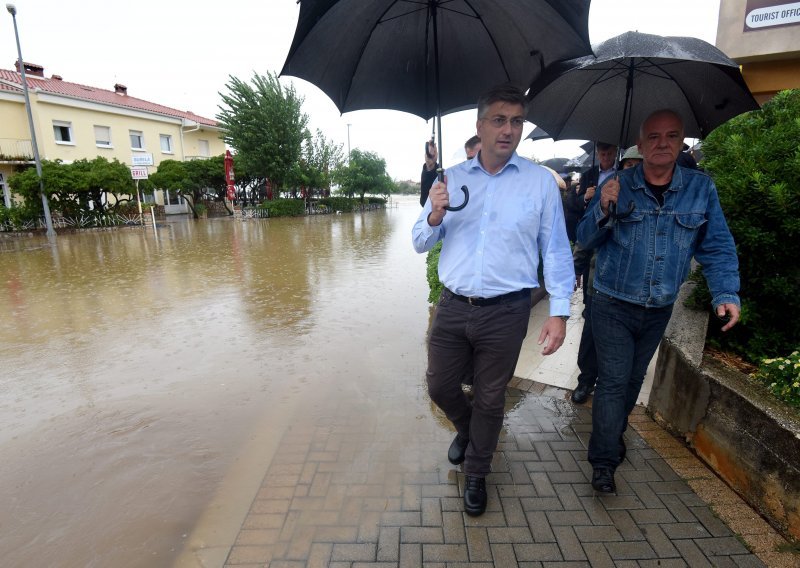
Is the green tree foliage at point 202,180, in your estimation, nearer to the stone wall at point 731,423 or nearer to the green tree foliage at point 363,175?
the green tree foliage at point 363,175

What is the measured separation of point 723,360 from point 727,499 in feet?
3.19

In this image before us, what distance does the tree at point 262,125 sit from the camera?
88.7ft

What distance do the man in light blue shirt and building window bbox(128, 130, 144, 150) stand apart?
31.4 meters

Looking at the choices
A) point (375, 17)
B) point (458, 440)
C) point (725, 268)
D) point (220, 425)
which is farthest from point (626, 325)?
point (220, 425)

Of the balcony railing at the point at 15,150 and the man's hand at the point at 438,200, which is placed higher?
the balcony railing at the point at 15,150

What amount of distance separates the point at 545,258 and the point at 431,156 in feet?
2.58

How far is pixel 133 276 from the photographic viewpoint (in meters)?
9.25

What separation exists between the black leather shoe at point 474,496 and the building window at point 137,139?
104 ft

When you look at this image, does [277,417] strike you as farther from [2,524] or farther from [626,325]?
[626,325]

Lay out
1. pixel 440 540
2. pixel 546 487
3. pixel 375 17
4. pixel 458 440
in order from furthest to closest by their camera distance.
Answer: pixel 458 440, pixel 546 487, pixel 375 17, pixel 440 540

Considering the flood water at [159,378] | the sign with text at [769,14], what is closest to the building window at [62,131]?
the flood water at [159,378]

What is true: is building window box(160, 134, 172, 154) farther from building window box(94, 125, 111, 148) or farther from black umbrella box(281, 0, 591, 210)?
black umbrella box(281, 0, 591, 210)

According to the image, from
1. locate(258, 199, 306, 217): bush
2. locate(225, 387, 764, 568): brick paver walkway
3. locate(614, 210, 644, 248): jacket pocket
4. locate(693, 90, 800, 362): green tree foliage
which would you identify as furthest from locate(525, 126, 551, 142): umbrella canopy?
locate(258, 199, 306, 217): bush

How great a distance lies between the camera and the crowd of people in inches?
89.0
